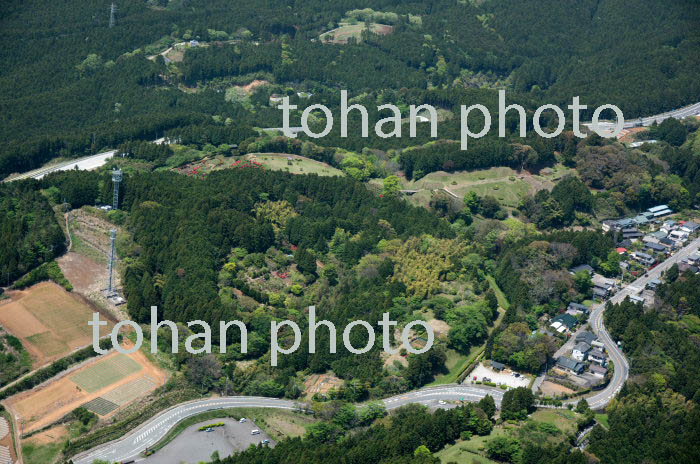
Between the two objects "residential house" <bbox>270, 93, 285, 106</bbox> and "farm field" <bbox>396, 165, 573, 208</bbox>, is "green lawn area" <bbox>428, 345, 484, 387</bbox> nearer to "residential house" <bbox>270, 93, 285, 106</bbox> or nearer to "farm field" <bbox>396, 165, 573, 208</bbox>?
"farm field" <bbox>396, 165, 573, 208</bbox>

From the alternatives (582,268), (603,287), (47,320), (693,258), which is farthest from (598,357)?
(47,320)

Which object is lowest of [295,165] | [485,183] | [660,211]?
[660,211]

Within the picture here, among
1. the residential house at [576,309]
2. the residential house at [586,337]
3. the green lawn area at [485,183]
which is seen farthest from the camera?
the green lawn area at [485,183]

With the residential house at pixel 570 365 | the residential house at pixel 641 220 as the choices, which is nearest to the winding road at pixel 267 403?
the residential house at pixel 570 365

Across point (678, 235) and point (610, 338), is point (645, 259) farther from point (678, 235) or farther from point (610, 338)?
point (610, 338)

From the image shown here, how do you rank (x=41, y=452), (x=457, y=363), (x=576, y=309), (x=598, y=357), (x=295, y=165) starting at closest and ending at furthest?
(x=41, y=452) < (x=598, y=357) < (x=457, y=363) < (x=576, y=309) < (x=295, y=165)

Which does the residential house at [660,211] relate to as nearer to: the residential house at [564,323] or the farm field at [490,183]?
the farm field at [490,183]

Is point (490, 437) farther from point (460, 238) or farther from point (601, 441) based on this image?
point (460, 238)

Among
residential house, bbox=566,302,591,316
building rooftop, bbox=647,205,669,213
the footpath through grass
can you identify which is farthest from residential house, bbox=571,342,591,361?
building rooftop, bbox=647,205,669,213
